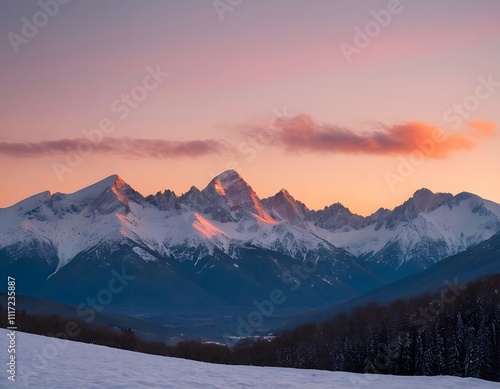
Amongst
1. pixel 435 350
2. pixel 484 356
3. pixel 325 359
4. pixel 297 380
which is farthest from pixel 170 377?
pixel 325 359

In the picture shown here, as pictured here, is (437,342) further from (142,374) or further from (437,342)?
(142,374)

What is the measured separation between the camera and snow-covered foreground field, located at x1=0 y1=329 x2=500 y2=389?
132 feet

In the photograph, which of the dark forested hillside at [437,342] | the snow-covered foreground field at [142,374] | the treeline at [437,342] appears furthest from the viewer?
the dark forested hillside at [437,342]

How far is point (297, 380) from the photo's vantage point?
4725 centimetres

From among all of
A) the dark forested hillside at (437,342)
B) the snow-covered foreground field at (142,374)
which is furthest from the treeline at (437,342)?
the snow-covered foreground field at (142,374)

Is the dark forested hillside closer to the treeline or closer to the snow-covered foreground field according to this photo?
the treeline

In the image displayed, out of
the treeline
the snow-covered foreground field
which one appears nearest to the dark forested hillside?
the treeline

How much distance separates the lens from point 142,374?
4431cm

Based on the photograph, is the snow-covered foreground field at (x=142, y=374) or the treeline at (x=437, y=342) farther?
the treeline at (x=437, y=342)

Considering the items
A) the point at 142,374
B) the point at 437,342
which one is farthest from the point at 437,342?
the point at 142,374

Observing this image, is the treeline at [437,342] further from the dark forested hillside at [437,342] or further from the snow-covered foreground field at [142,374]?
the snow-covered foreground field at [142,374]

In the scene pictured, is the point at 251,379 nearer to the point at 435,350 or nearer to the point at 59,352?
the point at 59,352

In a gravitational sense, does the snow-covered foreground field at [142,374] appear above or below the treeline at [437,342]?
below

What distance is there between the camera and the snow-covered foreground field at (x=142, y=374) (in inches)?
1586
